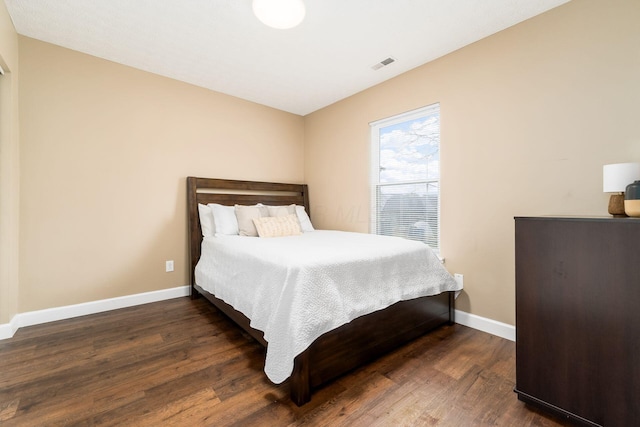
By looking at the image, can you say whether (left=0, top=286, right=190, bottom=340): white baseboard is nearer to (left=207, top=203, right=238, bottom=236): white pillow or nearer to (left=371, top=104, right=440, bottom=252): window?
(left=207, top=203, right=238, bottom=236): white pillow

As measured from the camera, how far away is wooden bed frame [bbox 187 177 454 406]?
4.87ft

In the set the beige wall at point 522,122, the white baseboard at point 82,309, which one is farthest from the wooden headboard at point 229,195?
the beige wall at point 522,122

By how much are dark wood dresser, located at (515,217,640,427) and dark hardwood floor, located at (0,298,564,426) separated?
7.2 inches

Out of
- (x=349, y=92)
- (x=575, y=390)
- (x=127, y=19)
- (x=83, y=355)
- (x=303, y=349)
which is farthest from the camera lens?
(x=349, y=92)

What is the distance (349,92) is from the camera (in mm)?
3348

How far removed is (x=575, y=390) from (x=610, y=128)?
5.12ft

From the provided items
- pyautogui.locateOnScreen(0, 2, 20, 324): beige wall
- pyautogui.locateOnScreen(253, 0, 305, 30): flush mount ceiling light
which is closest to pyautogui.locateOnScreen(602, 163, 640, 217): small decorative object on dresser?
pyautogui.locateOnScreen(253, 0, 305, 30): flush mount ceiling light

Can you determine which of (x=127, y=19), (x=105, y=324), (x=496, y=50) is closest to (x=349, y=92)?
(x=496, y=50)

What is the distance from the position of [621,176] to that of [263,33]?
8.23 ft

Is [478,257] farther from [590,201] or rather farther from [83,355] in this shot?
[83,355]

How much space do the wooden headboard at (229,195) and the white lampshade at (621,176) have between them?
3.09 meters

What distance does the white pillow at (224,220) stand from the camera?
9.72ft

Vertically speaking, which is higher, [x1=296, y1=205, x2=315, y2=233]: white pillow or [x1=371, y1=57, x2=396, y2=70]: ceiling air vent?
[x1=371, y1=57, x2=396, y2=70]: ceiling air vent

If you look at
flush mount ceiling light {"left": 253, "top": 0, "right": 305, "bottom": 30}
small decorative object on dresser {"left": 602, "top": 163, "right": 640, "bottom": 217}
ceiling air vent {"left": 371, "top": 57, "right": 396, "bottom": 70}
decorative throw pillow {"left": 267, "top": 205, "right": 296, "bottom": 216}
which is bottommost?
decorative throw pillow {"left": 267, "top": 205, "right": 296, "bottom": 216}
